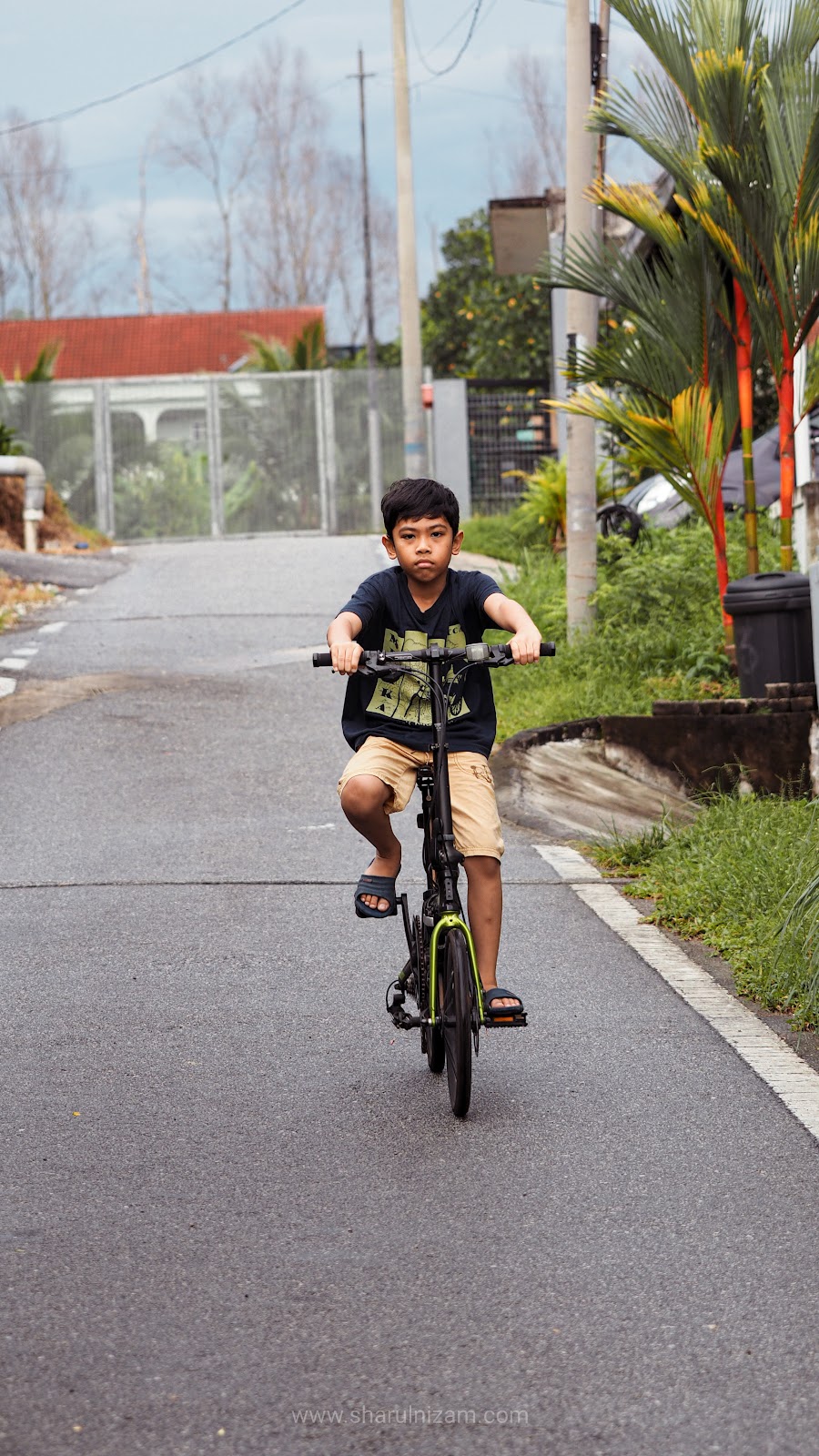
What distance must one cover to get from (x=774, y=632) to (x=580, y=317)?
3.54 meters

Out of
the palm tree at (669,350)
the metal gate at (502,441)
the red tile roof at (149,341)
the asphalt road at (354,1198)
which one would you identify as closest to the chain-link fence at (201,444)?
the metal gate at (502,441)

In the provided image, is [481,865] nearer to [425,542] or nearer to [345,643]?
[345,643]

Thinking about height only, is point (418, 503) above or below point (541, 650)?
above

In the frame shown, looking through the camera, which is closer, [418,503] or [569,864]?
[418,503]

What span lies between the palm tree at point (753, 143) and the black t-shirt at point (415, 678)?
552cm

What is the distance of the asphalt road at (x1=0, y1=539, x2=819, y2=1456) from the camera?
308 cm

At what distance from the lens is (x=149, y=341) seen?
48406mm

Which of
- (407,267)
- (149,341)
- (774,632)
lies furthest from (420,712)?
(149,341)

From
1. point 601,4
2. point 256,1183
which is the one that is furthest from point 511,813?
point 601,4

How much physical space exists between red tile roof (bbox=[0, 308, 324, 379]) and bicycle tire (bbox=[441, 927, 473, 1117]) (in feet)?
144

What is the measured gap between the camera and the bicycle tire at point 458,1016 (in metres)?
4.49

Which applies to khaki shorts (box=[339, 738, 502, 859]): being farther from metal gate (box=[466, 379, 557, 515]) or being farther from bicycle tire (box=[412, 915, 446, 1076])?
metal gate (box=[466, 379, 557, 515])

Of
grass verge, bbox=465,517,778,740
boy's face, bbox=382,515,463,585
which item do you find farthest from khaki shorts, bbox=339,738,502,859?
grass verge, bbox=465,517,778,740

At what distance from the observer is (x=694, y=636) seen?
12.0 m
